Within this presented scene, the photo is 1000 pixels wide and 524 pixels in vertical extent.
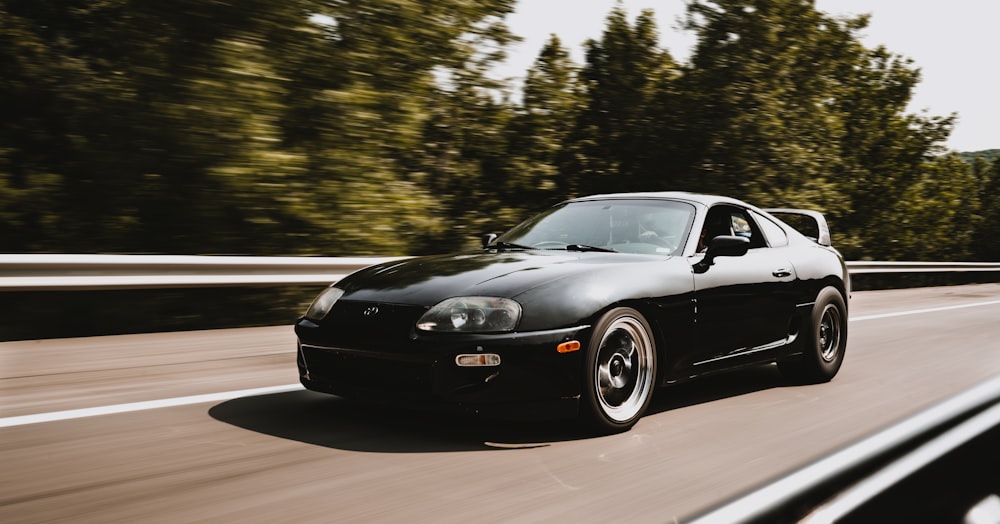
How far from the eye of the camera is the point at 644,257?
5.29m

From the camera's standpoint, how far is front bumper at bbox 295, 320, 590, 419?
4324mm

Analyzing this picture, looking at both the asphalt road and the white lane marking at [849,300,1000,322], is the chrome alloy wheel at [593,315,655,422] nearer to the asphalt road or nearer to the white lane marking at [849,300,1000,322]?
the asphalt road

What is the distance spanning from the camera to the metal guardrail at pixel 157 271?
6.84 metres

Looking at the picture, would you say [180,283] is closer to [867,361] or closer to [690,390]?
[690,390]

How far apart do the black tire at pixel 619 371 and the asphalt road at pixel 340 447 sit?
A: 0.13 metres

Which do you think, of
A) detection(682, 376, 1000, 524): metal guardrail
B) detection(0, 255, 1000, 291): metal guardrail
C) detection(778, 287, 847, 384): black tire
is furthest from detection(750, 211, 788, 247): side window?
detection(682, 376, 1000, 524): metal guardrail

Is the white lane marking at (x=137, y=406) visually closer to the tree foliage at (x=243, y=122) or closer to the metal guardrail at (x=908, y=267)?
the tree foliage at (x=243, y=122)

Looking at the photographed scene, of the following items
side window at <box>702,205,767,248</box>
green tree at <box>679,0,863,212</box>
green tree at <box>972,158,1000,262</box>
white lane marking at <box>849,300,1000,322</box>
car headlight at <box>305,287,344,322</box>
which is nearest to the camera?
car headlight at <box>305,287,344,322</box>

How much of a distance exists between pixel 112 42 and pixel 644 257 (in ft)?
25.2

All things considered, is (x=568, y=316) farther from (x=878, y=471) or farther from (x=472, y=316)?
(x=878, y=471)

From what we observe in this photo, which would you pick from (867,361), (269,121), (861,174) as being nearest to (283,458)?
(867,361)

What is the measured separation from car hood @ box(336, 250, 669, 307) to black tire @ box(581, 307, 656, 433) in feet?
1.09

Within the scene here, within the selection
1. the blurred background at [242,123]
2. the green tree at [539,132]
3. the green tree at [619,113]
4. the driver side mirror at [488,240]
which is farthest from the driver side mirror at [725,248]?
the green tree at [619,113]

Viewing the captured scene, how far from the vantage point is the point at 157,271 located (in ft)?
25.3
